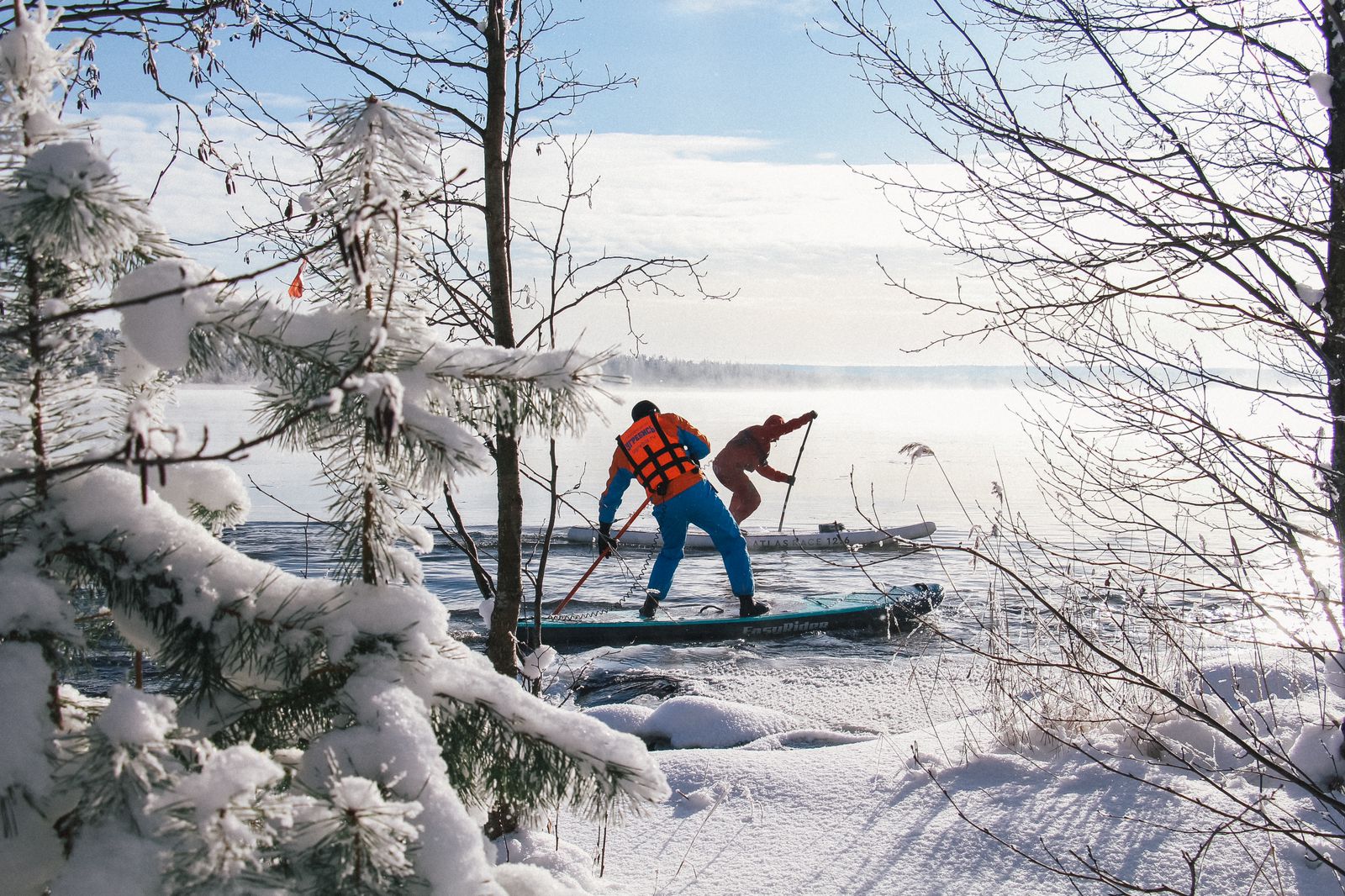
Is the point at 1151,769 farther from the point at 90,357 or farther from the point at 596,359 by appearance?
the point at 90,357

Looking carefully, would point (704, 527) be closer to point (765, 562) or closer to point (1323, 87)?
point (765, 562)

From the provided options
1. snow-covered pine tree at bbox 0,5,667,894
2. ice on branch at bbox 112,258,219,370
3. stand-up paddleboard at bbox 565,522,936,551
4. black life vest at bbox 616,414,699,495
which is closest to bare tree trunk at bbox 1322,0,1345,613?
snow-covered pine tree at bbox 0,5,667,894

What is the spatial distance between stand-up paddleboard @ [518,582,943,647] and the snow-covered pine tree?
7.26 m

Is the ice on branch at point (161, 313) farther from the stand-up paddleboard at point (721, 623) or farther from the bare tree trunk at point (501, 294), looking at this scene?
the stand-up paddleboard at point (721, 623)

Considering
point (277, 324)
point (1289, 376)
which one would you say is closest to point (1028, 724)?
point (1289, 376)

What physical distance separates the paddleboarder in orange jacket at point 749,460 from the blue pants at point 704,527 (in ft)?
11.2

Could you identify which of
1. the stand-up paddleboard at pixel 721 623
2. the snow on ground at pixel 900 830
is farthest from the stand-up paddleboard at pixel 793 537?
the snow on ground at pixel 900 830

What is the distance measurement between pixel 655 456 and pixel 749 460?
4572mm

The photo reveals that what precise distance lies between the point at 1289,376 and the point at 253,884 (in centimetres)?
444

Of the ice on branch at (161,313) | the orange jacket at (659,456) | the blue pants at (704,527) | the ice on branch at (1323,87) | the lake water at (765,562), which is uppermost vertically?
the ice on branch at (1323,87)

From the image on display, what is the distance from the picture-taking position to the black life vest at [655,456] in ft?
33.0

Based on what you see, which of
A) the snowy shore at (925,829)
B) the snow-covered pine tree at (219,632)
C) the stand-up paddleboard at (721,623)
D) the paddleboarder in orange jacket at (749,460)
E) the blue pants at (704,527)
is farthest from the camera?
the paddleboarder in orange jacket at (749,460)

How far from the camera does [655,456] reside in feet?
33.4

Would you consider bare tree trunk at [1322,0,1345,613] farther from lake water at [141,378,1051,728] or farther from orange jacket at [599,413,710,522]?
orange jacket at [599,413,710,522]
